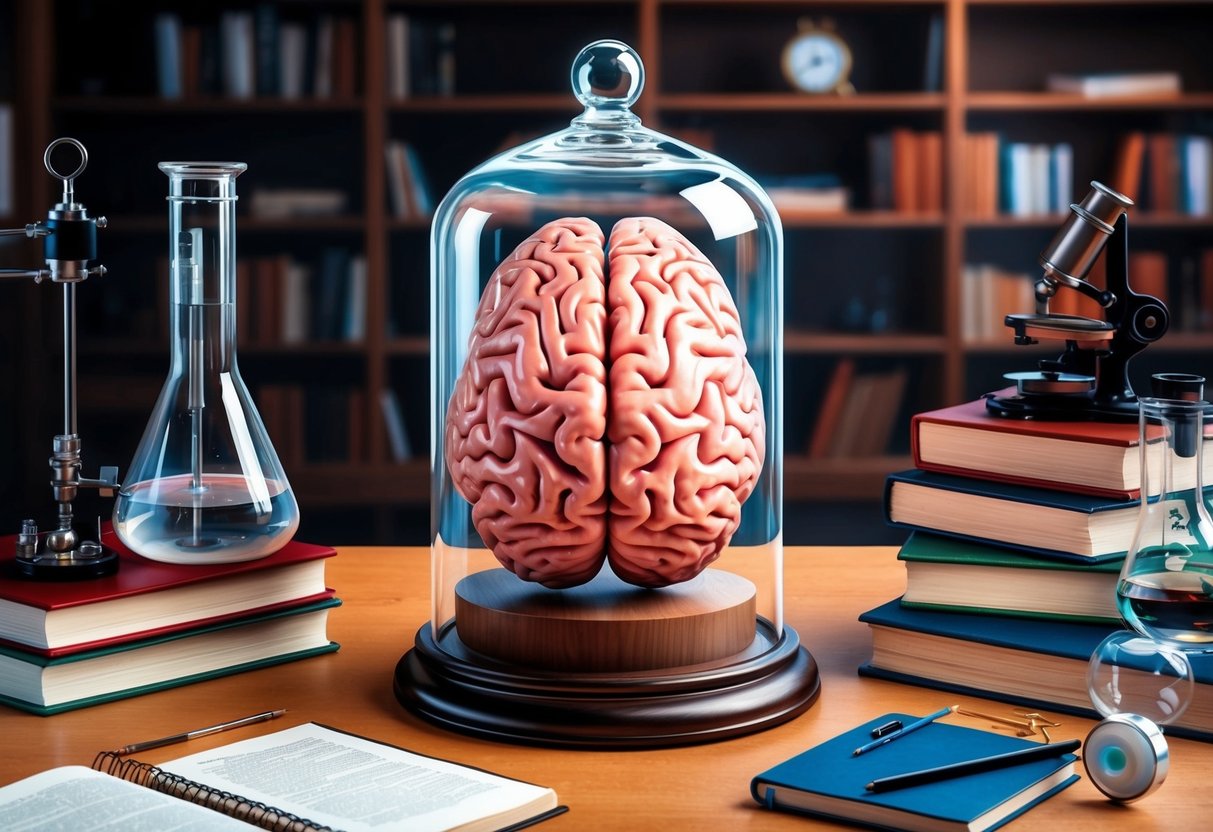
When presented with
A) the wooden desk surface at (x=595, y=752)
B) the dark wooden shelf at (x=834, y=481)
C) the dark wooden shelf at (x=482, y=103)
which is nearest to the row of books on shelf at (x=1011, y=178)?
the dark wooden shelf at (x=834, y=481)

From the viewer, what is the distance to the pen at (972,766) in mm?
925

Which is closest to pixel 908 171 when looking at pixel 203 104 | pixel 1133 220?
pixel 1133 220

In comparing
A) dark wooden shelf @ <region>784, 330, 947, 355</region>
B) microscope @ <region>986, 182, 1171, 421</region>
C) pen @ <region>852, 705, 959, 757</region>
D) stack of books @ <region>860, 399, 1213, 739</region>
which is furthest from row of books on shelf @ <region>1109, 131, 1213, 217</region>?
pen @ <region>852, 705, 959, 757</region>

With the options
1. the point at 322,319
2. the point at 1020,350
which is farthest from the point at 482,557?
the point at 1020,350

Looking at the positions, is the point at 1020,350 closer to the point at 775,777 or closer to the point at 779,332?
the point at 779,332

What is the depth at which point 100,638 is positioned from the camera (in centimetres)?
115

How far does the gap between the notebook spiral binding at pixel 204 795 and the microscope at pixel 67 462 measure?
0.25 metres

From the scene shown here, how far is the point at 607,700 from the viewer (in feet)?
3.51

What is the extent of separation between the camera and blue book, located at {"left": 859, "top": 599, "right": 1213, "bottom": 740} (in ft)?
3.74

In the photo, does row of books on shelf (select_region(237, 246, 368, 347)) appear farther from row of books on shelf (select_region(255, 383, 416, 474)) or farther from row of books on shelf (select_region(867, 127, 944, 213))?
row of books on shelf (select_region(867, 127, 944, 213))

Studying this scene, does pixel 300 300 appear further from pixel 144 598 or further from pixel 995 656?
pixel 995 656

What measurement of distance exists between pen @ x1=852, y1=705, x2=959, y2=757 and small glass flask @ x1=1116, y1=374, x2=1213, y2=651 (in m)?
0.15

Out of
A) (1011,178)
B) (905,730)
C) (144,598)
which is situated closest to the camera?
(905,730)

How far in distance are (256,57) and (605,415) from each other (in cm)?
307
